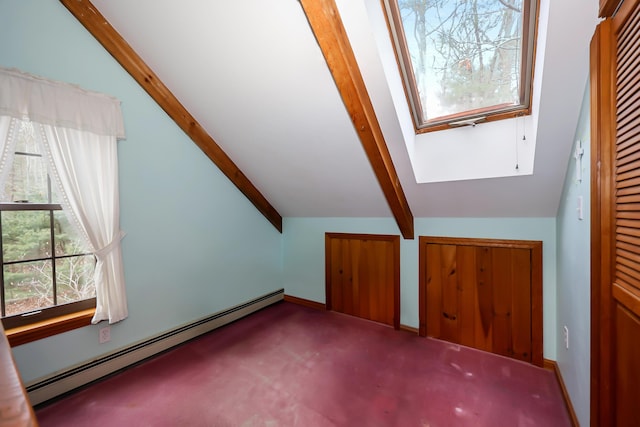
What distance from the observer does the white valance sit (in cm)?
147

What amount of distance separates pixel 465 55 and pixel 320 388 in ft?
7.80

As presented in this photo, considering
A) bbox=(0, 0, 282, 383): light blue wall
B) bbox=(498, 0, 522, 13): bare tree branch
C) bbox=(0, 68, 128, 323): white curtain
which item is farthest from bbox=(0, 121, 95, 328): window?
bbox=(498, 0, 522, 13): bare tree branch

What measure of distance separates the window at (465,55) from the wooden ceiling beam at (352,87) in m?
0.35

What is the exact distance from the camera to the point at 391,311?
2738 mm

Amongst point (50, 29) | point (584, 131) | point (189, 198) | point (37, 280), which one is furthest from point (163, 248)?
point (584, 131)

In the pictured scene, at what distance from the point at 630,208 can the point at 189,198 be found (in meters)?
2.67

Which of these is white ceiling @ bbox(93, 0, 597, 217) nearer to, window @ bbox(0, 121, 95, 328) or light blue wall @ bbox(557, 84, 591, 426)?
light blue wall @ bbox(557, 84, 591, 426)

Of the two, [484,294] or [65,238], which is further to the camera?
[484,294]

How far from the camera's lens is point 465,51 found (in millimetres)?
1665

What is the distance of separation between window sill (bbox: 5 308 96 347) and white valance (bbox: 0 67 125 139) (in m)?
1.23

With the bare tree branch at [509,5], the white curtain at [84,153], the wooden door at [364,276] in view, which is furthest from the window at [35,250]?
the bare tree branch at [509,5]

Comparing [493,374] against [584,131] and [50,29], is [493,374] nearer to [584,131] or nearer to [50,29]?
[584,131]

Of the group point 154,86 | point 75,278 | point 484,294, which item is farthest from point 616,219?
point 75,278

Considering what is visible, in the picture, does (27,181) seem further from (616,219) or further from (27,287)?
(616,219)
